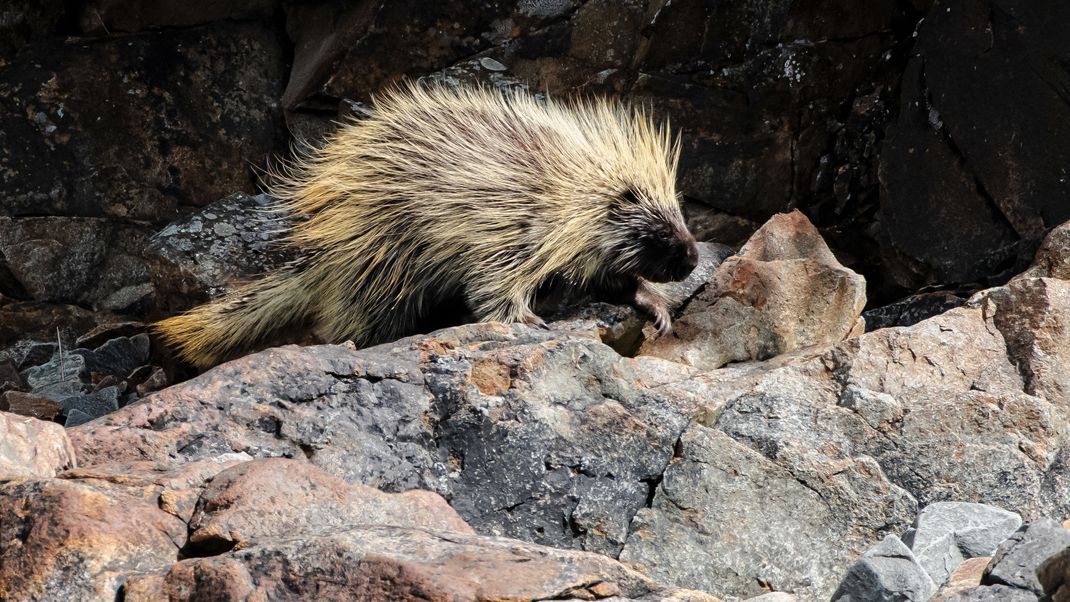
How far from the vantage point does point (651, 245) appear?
531cm

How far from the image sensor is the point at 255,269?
5.78m

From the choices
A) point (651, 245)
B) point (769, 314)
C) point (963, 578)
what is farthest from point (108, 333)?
point (963, 578)

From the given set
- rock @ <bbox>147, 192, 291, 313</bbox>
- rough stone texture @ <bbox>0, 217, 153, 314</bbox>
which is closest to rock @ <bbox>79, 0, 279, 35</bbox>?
rough stone texture @ <bbox>0, 217, 153, 314</bbox>

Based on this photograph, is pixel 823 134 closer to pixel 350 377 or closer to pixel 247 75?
pixel 247 75

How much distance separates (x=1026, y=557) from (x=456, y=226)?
302 cm

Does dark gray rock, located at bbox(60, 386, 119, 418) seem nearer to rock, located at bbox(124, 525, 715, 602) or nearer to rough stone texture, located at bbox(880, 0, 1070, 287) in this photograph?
rock, located at bbox(124, 525, 715, 602)

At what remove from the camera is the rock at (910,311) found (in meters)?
5.57

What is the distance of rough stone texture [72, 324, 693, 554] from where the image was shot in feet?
10.4

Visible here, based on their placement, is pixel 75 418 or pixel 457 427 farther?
pixel 75 418

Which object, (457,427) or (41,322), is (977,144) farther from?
(41,322)

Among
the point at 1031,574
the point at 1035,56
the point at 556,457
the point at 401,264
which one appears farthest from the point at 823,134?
the point at 1031,574

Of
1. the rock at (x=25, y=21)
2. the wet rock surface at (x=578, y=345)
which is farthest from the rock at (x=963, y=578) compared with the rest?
the rock at (x=25, y=21)

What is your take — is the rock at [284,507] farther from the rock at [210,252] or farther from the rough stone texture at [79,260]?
the rough stone texture at [79,260]

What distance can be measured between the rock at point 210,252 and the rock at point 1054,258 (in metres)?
3.31
